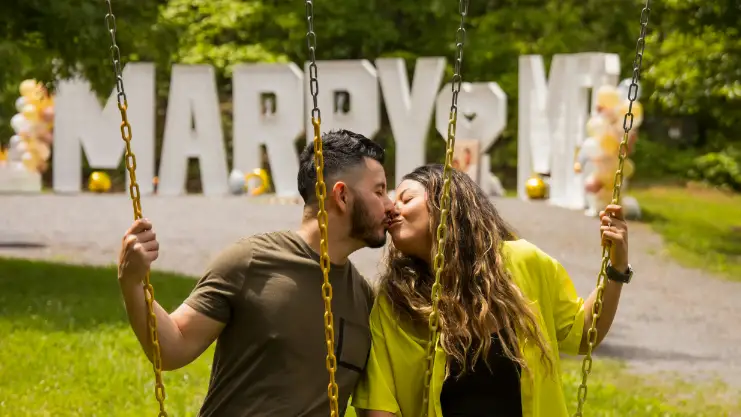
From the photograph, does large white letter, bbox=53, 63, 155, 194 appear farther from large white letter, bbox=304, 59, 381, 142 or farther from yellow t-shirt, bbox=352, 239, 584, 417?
yellow t-shirt, bbox=352, 239, 584, 417

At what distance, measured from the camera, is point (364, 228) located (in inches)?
131

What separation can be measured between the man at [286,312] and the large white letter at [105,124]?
16397 mm

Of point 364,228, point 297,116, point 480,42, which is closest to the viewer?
point 364,228

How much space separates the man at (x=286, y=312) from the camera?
3223 millimetres

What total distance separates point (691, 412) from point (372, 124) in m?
12.2

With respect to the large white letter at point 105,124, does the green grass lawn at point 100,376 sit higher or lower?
lower

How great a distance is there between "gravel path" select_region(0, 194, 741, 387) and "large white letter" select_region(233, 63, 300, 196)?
0.79m

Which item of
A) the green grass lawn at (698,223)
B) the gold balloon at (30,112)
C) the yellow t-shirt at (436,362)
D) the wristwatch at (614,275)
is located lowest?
the green grass lawn at (698,223)

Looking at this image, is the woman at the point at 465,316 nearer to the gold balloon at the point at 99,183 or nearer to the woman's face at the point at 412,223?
the woman's face at the point at 412,223

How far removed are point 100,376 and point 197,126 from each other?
12.5 meters

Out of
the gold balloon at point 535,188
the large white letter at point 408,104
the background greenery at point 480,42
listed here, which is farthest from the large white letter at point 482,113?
the background greenery at point 480,42

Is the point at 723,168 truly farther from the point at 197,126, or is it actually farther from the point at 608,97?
the point at 197,126

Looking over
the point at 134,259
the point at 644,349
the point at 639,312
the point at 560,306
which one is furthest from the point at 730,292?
the point at 134,259

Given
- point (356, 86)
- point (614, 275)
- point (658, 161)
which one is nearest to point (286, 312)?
point (614, 275)
